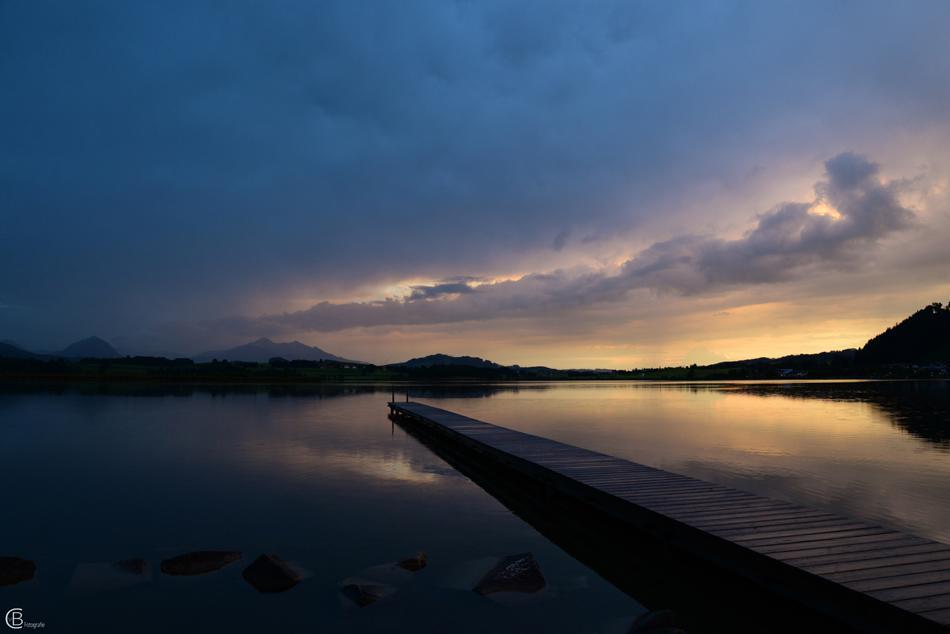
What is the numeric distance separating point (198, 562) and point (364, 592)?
11.0 feet

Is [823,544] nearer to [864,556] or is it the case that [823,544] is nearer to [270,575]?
[864,556]

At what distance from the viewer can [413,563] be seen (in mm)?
9742

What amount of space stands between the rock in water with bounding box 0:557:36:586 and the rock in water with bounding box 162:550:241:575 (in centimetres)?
200

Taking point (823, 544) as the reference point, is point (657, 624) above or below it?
below

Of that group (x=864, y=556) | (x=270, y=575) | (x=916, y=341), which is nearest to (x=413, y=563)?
(x=270, y=575)

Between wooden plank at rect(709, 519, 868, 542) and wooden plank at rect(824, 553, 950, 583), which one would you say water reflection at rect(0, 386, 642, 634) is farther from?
wooden plank at rect(824, 553, 950, 583)

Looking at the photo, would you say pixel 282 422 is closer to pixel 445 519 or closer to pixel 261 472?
pixel 261 472

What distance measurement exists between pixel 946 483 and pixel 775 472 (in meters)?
4.38

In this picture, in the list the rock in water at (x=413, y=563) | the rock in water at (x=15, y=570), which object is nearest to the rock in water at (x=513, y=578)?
the rock in water at (x=413, y=563)

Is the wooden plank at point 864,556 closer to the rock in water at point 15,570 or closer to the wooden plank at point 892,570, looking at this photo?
the wooden plank at point 892,570

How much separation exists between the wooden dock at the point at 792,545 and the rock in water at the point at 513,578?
8.30ft

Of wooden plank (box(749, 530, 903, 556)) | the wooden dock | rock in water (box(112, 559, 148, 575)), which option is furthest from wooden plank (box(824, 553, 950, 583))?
rock in water (box(112, 559, 148, 575))

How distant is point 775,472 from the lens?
18.0 metres

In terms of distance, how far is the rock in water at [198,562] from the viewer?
9461 mm
